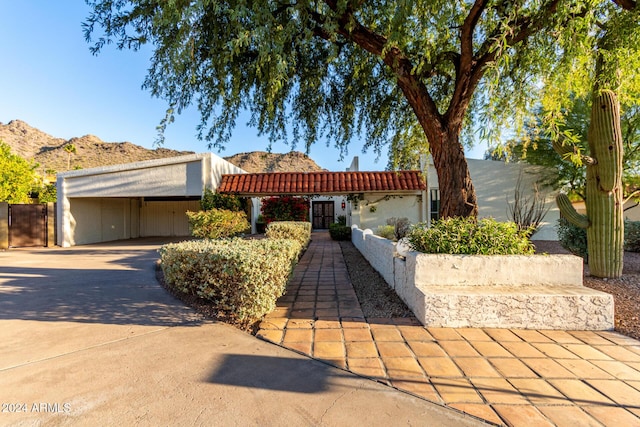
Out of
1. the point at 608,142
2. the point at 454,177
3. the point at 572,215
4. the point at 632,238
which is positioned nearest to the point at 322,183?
the point at 454,177

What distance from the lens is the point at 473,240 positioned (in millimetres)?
3877

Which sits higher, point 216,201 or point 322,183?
point 322,183

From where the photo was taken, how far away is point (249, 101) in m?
6.21

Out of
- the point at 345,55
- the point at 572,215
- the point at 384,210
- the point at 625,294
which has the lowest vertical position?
the point at 625,294

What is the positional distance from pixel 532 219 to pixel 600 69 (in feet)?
26.7

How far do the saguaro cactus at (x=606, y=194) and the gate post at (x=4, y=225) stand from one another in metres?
19.4

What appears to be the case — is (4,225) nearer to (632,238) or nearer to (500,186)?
(500,186)

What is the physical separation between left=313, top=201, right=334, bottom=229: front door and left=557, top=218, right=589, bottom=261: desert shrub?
15689mm

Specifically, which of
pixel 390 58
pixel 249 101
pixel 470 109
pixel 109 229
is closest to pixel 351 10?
pixel 390 58

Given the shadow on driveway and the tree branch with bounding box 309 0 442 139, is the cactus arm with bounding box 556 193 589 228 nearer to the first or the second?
the tree branch with bounding box 309 0 442 139

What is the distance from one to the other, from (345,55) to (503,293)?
563cm

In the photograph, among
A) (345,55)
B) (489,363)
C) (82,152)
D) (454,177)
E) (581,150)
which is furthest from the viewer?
(82,152)

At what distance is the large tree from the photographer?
13.6 feet

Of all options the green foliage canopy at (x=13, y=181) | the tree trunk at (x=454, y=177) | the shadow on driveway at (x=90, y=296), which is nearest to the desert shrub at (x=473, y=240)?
the tree trunk at (x=454, y=177)
